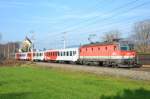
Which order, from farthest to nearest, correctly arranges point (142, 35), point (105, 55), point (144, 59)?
point (142, 35) → point (144, 59) → point (105, 55)

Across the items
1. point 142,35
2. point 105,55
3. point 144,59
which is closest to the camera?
point 105,55

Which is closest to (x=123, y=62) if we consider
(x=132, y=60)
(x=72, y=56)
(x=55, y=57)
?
(x=132, y=60)

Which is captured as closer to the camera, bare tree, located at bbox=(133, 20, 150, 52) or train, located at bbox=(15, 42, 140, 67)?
train, located at bbox=(15, 42, 140, 67)

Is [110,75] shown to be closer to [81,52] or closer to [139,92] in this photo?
[139,92]

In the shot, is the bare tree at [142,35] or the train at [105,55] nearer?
the train at [105,55]

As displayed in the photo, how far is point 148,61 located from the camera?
5219cm

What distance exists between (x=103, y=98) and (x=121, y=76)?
45.7ft

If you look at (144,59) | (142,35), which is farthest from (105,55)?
(142,35)

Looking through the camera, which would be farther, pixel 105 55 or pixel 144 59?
pixel 144 59

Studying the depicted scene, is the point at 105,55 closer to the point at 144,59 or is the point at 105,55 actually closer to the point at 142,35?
the point at 144,59

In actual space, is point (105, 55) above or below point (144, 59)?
above

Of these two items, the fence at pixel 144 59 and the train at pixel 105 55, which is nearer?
the train at pixel 105 55

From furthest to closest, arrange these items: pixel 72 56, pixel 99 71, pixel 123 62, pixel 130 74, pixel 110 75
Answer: pixel 72 56 < pixel 123 62 < pixel 99 71 < pixel 110 75 < pixel 130 74

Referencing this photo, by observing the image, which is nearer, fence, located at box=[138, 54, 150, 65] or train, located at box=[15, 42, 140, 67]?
train, located at box=[15, 42, 140, 67]
